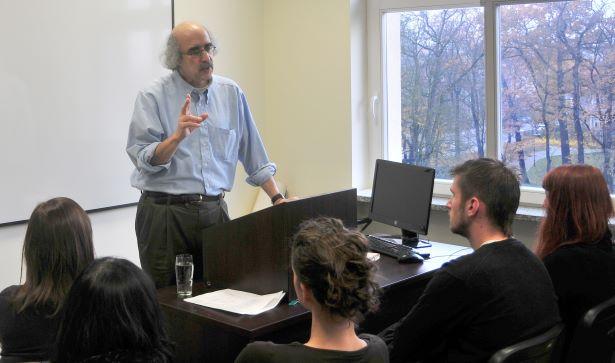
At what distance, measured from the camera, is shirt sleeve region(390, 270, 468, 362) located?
200cm

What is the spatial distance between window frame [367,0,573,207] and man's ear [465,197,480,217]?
187cm

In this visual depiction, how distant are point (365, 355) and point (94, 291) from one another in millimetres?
607

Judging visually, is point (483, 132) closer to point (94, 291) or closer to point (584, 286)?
point (584, 286)

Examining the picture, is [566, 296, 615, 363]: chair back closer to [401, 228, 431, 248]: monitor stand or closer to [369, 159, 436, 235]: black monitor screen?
[369, 159, 436, 235]: black monitor screen

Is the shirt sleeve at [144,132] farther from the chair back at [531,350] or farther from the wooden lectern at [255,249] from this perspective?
the chair back at [531,350]

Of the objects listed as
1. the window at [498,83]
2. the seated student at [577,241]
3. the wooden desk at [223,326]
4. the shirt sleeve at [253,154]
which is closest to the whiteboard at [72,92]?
the shirt sleeve at [253,154]

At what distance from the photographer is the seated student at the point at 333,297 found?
162 centimetres

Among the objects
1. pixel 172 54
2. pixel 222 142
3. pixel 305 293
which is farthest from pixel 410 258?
pixel 305 293

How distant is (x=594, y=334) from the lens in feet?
6.97

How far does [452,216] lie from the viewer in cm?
225

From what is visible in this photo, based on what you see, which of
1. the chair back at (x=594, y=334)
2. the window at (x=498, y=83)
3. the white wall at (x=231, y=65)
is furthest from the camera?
the white wall at (x=231, y=65)

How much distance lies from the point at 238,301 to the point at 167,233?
65 cm

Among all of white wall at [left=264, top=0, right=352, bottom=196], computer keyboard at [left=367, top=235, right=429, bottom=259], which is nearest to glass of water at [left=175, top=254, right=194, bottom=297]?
computer keyboard at [left=367, top=235, right=429, bottom=259]

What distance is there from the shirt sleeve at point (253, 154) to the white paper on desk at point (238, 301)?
0.83 metres
